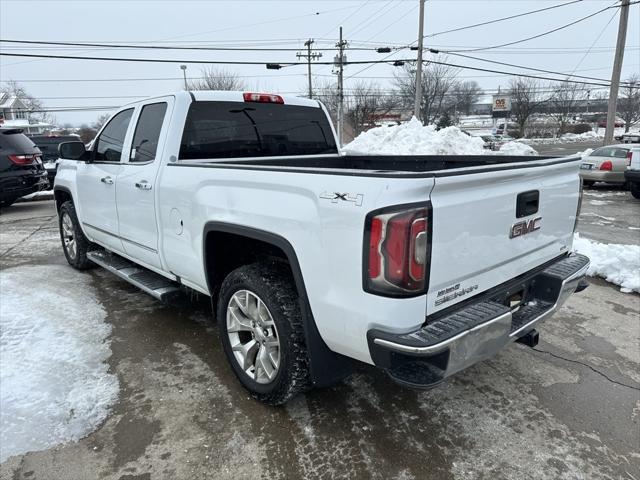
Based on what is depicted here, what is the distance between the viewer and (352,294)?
218 centimetres

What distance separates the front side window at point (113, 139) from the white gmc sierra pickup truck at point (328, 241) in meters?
0.07

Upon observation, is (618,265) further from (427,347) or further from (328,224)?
(328,224)

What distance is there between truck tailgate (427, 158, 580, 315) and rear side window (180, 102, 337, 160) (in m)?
2.27

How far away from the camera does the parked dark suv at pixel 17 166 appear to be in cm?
1052

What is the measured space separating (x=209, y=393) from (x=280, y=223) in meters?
1.43

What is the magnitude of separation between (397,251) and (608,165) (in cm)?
1503

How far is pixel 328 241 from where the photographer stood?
87.9 inches

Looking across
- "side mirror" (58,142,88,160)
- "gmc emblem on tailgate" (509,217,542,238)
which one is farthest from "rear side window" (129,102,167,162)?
"gmc emblem on tailgate" (509,217,542,238)

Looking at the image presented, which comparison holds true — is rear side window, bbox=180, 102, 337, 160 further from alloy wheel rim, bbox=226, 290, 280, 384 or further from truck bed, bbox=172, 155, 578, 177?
alloy wheel rim, bbox=226, 290, 280, 384

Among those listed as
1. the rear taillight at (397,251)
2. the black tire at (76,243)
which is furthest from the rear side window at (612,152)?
the rear taillight at (397,251)

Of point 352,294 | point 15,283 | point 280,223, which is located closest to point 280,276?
point 280,223

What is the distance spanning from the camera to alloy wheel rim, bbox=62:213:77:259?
19.2ft

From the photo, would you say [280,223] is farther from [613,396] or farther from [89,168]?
[89,168]

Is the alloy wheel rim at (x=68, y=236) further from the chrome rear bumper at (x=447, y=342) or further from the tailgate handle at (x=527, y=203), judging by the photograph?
the tailgate handle at (x=527, y=203)
